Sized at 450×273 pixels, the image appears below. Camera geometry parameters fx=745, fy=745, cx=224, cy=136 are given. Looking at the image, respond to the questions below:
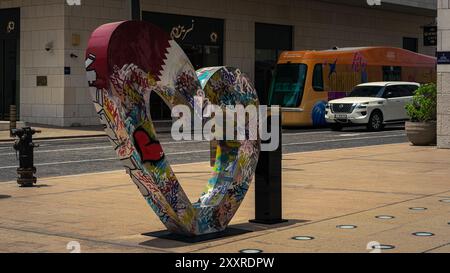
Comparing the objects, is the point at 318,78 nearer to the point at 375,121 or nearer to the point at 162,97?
the point at 375,121

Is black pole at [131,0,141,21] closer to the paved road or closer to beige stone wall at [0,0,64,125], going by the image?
the paved road

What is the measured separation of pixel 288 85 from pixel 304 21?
11.9m

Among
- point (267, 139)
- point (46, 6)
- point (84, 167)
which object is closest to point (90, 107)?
point (46, 6)

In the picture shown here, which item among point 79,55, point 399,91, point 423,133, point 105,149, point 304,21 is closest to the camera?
point 423,133

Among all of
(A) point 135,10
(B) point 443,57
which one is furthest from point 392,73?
(A) point 135,10

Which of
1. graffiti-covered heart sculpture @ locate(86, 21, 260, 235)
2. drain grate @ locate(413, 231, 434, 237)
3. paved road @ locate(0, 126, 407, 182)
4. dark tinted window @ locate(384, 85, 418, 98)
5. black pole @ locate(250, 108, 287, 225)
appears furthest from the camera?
dark tinted window @ locate(384, 85, 418, 98)

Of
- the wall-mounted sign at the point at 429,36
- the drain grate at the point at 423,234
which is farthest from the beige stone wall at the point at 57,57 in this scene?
the drain grate at the point at 423,234

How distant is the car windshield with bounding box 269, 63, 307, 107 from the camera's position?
29.6 metres

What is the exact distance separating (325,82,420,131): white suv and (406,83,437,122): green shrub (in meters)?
6.88

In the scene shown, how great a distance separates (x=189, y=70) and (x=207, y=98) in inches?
16.9

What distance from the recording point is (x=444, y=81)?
1914 cm

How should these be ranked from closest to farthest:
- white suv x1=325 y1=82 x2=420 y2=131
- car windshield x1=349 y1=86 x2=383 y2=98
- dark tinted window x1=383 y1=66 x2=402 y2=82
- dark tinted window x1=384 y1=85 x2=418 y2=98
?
white suv x1=325 y1=82 x2=420 y2=131, car windshield x1=349 y1=86 x2=383 y2=98, dark tinted window x1=384 y1=85 x2=418 y2=98, dark tinted window x1=383 y1=66 x2=402 y2=82

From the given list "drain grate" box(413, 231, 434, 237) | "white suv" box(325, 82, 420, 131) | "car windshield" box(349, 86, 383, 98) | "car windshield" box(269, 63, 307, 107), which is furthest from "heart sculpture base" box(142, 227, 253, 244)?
"car windshield" box(269, 63, 307, 107)
